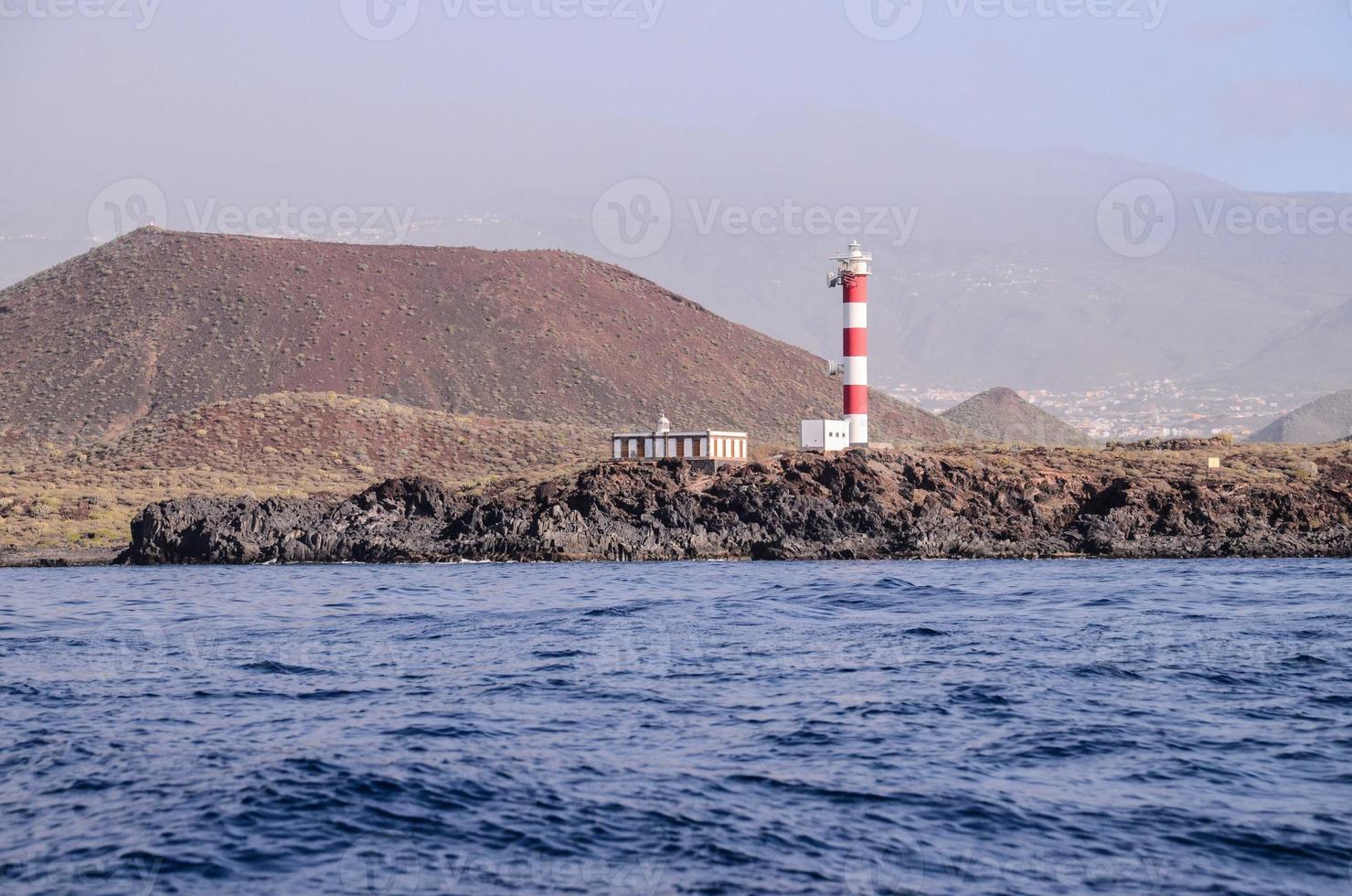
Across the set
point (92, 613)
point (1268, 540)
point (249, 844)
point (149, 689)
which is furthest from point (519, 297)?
point (249, 844)

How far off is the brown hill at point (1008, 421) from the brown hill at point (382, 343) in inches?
430

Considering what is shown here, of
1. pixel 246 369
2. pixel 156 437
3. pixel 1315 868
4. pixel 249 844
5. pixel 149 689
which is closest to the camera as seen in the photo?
pixel 1315 868

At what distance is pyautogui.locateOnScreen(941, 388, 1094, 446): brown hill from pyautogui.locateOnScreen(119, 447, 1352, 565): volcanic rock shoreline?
227ft

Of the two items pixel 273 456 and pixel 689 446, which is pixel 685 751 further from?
pixel 273 456

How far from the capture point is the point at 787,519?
50.0m

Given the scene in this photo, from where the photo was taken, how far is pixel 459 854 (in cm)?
1264

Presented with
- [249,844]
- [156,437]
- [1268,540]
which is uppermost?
[156,437]

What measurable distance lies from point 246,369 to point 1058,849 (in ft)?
312

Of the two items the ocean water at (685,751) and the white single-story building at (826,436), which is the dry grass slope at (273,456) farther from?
the ocean water at (685,751)

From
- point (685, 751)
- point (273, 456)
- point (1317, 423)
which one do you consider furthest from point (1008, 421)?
point (685, 751)

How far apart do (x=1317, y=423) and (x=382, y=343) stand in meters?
104

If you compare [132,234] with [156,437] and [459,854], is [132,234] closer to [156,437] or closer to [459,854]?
[156,437]

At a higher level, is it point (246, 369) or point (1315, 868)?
point (246, 369)

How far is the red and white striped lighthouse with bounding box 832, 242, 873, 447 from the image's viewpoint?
61.8 metres
